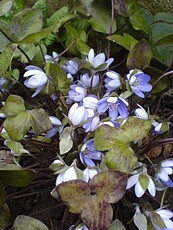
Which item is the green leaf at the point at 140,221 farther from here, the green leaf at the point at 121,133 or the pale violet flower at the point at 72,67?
the pale violet flower at the point at 72,67

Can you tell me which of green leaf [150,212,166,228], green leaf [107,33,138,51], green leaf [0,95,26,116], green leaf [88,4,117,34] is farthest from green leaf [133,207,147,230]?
green leaf [88,4,117,34]

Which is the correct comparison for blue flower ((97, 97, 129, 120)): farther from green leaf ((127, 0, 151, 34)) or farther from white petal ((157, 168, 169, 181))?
green leaf ((127, 0, 151, 34))

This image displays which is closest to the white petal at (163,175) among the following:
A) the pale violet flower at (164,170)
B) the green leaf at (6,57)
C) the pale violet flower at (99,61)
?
the pale violet flower at (164,170)

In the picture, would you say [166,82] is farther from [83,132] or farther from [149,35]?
[83,132]

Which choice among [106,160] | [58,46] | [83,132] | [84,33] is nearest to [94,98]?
[83,132]

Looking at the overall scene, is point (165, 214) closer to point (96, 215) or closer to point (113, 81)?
point (96, 215)

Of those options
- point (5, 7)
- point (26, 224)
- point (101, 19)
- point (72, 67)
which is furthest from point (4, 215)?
point (101, 19)
